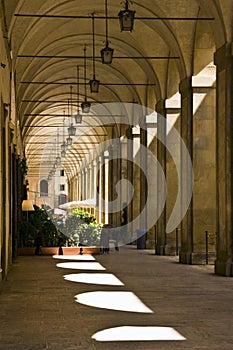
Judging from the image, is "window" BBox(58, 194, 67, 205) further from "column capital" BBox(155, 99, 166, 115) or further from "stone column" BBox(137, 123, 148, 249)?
"column capital" BBox(155, 99, 166, 115)

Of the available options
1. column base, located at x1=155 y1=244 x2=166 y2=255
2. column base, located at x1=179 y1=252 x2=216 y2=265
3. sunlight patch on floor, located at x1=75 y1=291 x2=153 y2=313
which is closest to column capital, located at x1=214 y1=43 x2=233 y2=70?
column base, located at x1=179 y1=252 x2=216 y2=265

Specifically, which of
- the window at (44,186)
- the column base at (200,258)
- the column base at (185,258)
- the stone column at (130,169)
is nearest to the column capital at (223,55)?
the column base at (200,258)

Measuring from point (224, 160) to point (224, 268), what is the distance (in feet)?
7.67

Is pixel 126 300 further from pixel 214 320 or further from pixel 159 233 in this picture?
pixel 159 233

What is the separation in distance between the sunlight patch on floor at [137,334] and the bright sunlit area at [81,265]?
10.3 metres

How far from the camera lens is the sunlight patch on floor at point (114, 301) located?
10759mm

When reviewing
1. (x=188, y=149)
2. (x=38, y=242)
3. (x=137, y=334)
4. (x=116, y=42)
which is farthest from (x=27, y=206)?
(x=137, y=334)

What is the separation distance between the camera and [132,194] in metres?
35.8

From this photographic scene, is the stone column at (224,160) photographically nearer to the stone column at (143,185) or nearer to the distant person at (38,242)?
the distant person at (38,242)

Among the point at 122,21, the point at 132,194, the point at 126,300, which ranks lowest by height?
the point at 126,300

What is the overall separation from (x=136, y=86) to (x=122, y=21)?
15.5 m

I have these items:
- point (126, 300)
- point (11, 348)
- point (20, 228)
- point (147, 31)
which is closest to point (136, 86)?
point (147, 31)

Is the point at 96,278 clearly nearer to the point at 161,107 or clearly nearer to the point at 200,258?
the point at 200,258

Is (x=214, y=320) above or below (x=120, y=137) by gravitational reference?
below
